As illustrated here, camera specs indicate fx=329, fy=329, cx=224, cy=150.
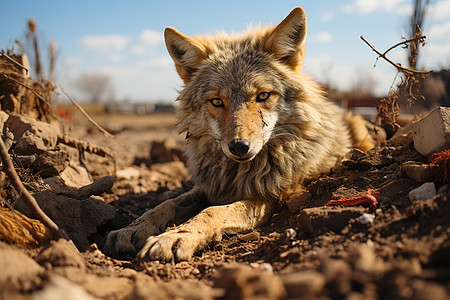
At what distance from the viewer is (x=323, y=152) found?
12.9 ft

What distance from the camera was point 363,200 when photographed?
2732 mm

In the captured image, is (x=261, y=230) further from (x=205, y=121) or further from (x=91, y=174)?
(x=91, y=174)

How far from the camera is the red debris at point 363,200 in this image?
105 inches

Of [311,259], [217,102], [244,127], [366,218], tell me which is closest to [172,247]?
[311,259]

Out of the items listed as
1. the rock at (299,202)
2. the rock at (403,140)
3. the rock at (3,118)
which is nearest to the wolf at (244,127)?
the rock at (299,202)

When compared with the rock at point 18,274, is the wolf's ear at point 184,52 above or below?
above

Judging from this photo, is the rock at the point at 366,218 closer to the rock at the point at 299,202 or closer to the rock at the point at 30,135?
the rock at the point at 299,202

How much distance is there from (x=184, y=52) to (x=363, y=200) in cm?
268

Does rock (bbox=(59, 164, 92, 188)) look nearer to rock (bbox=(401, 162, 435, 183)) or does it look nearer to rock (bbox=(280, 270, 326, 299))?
rock (bbox=(280, 270, 326, 299))

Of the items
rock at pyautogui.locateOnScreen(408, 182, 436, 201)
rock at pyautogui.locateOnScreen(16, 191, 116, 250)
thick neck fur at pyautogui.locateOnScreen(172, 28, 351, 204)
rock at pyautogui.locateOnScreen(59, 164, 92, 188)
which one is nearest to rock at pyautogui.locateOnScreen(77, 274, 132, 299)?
rock at pyautogui.locateOnScreen(16, 191, 116, 250)

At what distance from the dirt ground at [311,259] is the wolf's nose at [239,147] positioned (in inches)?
30.7

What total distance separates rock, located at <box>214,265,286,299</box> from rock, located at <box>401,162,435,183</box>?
1.83 m

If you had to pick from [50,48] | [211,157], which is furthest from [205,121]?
[50,48]

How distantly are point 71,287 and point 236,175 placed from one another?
2407mm
